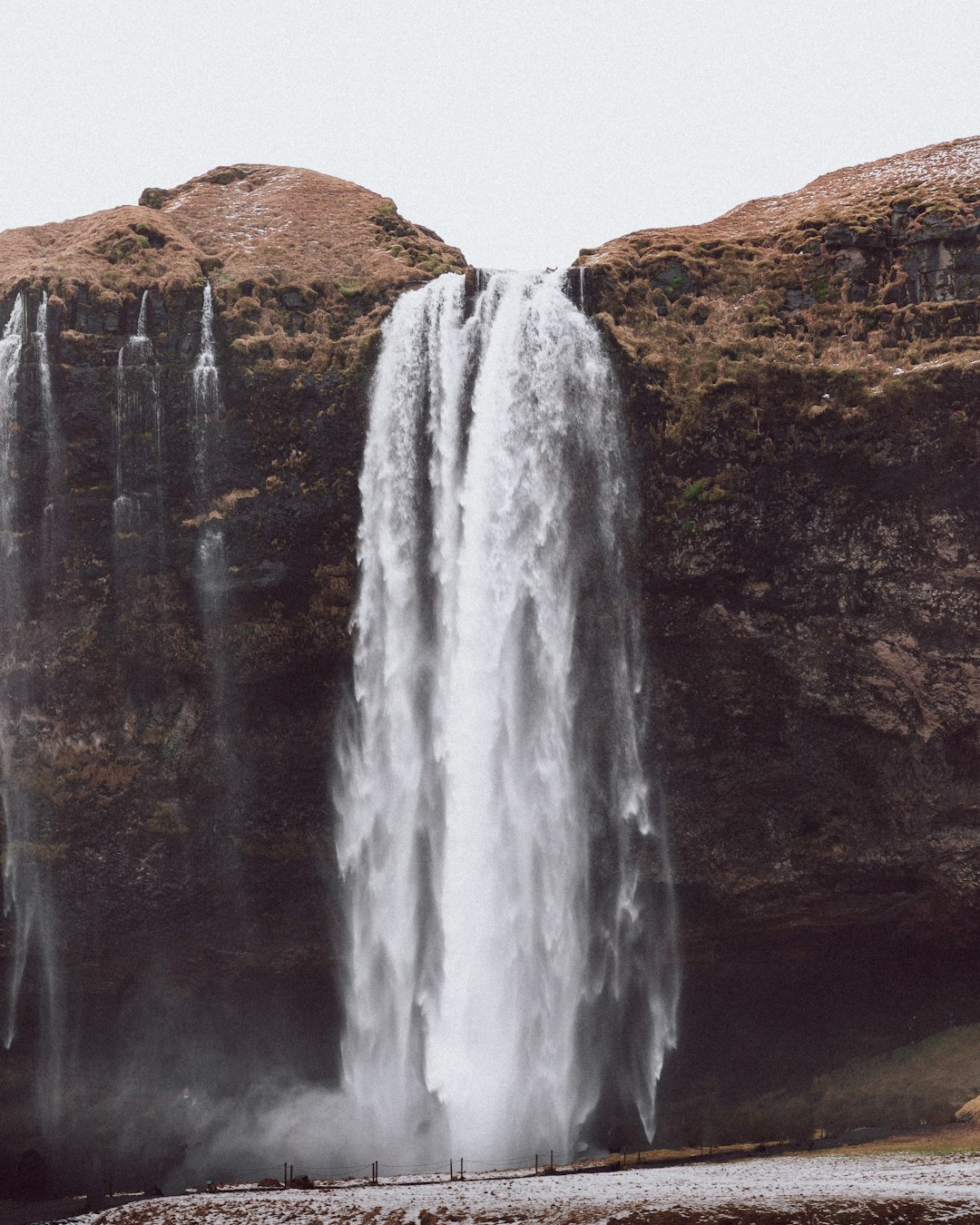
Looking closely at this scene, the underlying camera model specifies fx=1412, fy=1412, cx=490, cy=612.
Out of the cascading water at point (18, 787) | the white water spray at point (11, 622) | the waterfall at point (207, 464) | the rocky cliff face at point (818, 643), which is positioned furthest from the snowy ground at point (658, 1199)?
the waterfall at point (207, 464)

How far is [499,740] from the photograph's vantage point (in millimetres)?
37906

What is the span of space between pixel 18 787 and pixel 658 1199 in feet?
76.7

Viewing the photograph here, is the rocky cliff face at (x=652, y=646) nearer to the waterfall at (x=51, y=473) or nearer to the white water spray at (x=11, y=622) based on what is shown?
the waterfall at (x=51, y=473)

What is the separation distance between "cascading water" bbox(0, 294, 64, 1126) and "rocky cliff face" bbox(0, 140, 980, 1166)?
0.60ft

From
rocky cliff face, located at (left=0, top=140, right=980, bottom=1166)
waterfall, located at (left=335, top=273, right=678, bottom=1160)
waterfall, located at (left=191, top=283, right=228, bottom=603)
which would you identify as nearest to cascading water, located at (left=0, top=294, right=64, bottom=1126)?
rocky cliff face, located at (left=0, top=140, right=980, bottom=1166)

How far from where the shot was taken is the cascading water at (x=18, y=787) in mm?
39875

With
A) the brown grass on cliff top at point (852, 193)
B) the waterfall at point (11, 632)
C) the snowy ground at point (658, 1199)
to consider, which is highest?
the brown grass on cliff top at point (852, 193)

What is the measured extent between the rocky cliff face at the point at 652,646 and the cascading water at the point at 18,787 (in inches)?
7.1

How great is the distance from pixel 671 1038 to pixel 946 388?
18.6 m

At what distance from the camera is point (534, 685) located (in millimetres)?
38125

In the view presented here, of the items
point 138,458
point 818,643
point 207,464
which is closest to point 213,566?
point 207,464

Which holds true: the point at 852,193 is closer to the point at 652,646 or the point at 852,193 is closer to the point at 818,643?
the point at 818,643

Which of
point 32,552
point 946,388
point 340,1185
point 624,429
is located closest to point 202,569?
point 32,552

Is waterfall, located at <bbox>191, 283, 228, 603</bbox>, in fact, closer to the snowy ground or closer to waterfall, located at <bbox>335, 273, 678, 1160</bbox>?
waterfall, located at <bbox>335, 273, 678, 1160</bbox>
